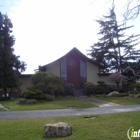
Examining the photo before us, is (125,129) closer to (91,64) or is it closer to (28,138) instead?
(28,138)

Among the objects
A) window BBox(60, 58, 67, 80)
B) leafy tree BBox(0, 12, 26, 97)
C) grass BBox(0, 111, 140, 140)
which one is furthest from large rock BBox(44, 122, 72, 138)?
window BBox(60, 58, 67, 80)

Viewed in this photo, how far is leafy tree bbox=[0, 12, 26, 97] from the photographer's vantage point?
76.7 feet

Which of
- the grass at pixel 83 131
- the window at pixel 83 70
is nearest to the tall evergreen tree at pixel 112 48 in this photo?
the window at pixel 83 70

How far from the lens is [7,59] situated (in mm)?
23594

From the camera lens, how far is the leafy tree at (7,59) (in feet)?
76.7

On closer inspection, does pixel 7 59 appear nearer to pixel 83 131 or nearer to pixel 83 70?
pixel 83 70

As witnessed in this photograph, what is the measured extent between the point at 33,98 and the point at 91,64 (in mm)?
13944

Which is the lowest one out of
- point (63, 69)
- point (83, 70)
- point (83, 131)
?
point (83, 131)

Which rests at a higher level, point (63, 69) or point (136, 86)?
point (63, 69)

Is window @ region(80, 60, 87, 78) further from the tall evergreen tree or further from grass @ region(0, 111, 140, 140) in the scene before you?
grass @ region(0, 111, 140, 140)

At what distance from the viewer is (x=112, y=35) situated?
35.6 m

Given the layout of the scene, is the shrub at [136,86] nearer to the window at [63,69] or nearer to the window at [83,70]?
the window at [83,70]

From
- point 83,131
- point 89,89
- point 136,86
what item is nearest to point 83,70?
point 89,89

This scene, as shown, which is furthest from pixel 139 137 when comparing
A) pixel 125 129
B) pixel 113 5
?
pixel 113 5
